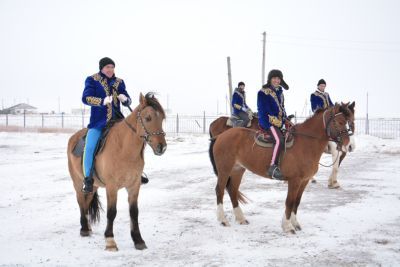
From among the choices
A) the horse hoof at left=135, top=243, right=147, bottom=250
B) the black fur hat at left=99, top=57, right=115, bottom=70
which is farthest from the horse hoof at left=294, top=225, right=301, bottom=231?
the black fur hat at left=99, top=57, right=115, bottom=70

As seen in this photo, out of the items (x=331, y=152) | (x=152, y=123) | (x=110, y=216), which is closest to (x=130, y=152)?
(x=152, y=123)

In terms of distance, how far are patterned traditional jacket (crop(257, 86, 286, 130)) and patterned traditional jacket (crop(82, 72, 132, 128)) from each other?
97.9 inches

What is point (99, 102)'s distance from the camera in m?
6.08

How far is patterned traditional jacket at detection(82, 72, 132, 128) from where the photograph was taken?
6.30 metres

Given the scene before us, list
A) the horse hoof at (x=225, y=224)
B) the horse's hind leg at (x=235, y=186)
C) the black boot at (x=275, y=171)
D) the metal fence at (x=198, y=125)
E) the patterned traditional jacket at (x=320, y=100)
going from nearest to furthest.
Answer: the black boot at (x=275, y=171) → the horse hoof at (x=225, y=224) → the horse's hind leg at (x=235, y=186) → the patterned traditional jacket at (x=320, y=100) → the metal fence at (x=198, y=125)

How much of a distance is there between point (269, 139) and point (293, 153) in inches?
20.0

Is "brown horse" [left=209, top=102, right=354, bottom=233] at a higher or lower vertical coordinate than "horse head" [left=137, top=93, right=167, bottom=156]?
lower

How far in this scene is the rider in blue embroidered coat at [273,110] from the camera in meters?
7.11

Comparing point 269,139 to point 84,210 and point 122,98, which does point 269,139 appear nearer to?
point 122,98

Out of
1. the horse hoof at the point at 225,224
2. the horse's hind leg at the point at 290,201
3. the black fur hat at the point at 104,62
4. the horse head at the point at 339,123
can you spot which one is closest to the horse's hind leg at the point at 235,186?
the horse hoof at the point at 225,224

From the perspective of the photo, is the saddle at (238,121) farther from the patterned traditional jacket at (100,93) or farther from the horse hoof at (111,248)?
the horse hoof at (111,248)

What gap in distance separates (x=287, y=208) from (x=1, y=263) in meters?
4.50

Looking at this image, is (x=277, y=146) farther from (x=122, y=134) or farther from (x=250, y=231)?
(x=122, y=134)

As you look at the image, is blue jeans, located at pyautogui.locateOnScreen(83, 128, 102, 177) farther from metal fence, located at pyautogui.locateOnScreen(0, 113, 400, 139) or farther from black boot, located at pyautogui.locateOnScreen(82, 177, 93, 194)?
metal fence, located at pyautogui.locateOnScreen(0, 113, 400, 139)
